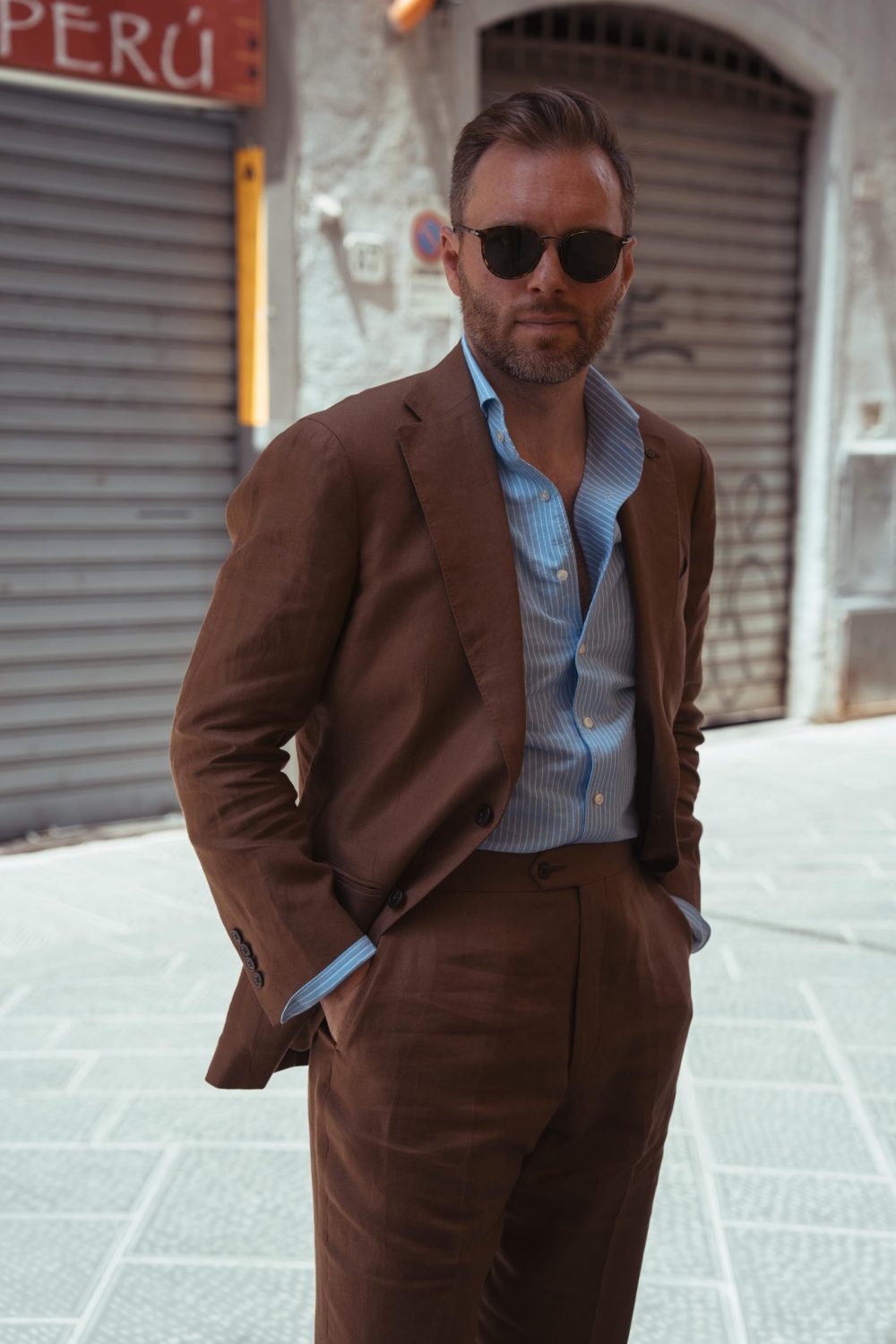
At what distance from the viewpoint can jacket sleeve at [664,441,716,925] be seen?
1926 millimetres

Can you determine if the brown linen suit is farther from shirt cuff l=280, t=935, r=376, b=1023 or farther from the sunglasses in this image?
the sunglasses

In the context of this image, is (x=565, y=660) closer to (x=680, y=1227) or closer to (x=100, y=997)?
(x=680, y=1227)

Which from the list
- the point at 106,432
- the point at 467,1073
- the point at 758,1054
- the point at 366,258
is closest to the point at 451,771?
the point at 467,1073

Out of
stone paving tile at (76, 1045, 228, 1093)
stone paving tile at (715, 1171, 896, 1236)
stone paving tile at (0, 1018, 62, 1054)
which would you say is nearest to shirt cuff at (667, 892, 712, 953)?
stone paving tile at (715, 1171, 896, 1236)

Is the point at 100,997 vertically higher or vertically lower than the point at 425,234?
lower

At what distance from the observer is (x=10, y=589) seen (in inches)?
233

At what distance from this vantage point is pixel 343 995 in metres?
1.63

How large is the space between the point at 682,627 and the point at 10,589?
4529mm

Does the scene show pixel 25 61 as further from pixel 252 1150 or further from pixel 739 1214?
pixel 739 1214

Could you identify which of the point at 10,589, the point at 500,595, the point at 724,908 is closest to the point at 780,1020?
the point at 724,908

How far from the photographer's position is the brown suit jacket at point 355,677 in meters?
1.60

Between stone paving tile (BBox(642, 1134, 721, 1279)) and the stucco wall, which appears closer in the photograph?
stone paving tile (BBox(642, 1134, 721, 1279))

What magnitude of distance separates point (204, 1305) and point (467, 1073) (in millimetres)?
1397

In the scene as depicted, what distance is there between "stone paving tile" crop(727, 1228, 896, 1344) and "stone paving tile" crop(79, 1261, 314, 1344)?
0.84 meters
